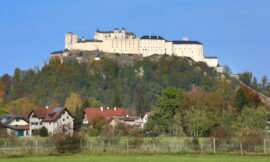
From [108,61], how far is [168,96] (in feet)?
305

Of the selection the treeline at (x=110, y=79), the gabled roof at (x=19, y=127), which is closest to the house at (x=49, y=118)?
the gabled roof at (x=19, y=127)

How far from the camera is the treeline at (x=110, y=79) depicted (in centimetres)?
15288

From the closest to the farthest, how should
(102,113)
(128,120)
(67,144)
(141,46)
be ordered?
(67,144)
(128,120)
(102,113)
(141,46)

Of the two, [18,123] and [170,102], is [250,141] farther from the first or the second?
[18,123]

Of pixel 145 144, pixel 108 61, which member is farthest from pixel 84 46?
pixel 145 144

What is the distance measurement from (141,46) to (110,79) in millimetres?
16613

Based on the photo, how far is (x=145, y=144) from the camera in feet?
132

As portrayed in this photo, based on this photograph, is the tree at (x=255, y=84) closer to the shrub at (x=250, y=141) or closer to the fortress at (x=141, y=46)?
the fortress at (x=141, y=46)

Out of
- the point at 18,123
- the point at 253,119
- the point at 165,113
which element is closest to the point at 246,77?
the point at 18,123

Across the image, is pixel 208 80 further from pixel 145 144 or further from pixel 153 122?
pixel 145 144

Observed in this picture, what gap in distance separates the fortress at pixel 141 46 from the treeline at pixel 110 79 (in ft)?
18.1

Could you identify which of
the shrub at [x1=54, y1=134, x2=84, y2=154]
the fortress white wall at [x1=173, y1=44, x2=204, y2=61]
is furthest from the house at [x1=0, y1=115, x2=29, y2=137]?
the fortress white wall at [x1=173, y1=44, x2=204, y2=61]

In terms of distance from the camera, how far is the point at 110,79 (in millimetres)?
162500

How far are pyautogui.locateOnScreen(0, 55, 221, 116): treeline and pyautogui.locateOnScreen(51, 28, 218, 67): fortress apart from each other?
5505 millimetres
